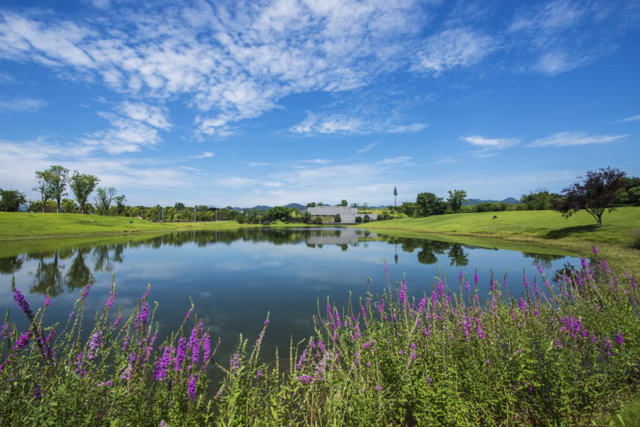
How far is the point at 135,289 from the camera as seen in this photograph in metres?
13.8

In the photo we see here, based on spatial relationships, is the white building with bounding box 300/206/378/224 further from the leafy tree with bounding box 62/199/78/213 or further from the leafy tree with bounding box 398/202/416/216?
the leafy tree with bounding box 62/199/78/213

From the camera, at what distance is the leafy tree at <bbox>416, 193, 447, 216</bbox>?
324 feet

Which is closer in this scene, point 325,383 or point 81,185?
point 325,383

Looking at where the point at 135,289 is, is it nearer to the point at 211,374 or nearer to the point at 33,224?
the point at 211,374

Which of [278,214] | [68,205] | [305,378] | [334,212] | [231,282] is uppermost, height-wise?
[68,205]

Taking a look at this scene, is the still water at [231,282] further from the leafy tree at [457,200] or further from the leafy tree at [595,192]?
the leafy tree at [457,200]

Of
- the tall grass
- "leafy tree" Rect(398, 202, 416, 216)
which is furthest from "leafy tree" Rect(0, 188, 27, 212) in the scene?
"leafy tree" Rect(398, 202, 416, 216)

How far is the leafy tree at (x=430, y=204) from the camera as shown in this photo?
324 feet

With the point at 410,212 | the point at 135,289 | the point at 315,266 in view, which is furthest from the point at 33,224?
the point at 410,212

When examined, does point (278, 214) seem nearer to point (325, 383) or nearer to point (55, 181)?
point (55, 181)

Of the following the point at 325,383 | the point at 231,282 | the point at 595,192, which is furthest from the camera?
the point at 595,192

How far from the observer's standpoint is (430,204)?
9981 cm

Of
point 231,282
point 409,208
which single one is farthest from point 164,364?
point 409,208

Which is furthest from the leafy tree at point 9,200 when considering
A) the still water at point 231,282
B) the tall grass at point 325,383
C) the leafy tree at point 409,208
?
the leafy tree at point 409,208
